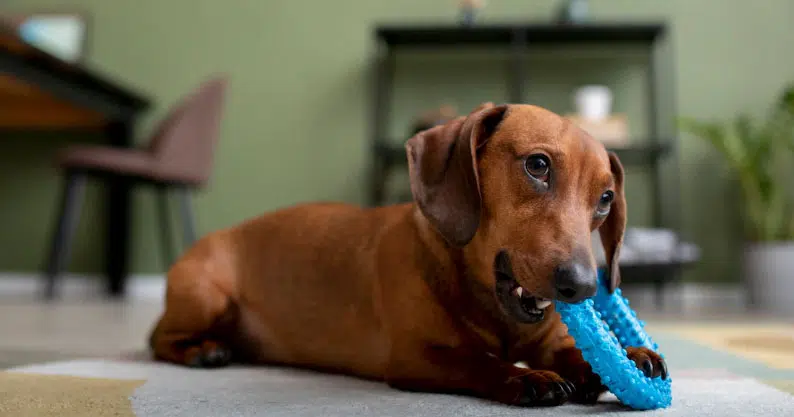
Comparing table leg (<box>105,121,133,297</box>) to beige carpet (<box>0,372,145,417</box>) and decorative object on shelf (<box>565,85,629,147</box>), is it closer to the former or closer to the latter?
decorative object on shelf (<box>565,85,629,147</box>)

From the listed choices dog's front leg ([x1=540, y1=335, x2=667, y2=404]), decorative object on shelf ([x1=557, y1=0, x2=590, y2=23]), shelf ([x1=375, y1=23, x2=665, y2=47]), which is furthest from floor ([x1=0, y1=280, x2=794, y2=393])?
decorative object on shelf ([x1=557, y1=0, x2=590, y2=23])

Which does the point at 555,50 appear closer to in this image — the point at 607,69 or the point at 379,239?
the point at 607,69

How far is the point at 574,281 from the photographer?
37.0 inches

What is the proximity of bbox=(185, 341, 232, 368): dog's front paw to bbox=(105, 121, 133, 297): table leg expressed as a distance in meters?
3.30

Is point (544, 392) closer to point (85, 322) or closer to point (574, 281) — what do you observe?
point (574, 281)

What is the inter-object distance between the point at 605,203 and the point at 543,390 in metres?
0.32

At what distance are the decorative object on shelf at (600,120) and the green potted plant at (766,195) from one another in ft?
1.12

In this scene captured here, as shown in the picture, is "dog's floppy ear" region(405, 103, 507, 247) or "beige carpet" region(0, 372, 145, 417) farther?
"dog's floppy ear" region(405, 103, 507, 247)

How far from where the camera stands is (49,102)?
418 centimetres

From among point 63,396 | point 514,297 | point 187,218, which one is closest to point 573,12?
point 187,218

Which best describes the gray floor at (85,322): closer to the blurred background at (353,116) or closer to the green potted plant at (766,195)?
the blurred background at (353,116)

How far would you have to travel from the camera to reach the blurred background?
13.1ft

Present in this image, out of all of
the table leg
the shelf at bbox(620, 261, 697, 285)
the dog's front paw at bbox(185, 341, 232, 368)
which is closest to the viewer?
the dog's front paw at bbox(185, 341, 232, 368)

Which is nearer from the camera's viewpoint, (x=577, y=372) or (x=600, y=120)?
(x=577, y=372)
